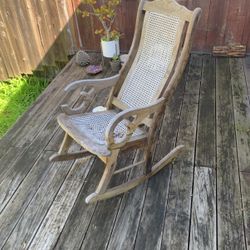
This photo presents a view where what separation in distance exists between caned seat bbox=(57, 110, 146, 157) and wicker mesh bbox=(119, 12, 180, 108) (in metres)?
0.20

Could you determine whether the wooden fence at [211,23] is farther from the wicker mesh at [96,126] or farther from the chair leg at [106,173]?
the chair leg at [106,173]

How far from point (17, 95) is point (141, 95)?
2457mm

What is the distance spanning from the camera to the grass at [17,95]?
3.35 metres

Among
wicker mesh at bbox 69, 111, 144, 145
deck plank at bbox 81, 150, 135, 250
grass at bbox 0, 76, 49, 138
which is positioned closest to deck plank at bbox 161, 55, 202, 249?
deck plank at bbox 81, 150, 135, 250

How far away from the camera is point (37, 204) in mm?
1700

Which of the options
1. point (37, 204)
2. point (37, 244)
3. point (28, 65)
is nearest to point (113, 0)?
point (28, 65)

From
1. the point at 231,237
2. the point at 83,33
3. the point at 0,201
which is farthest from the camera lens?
the point at 83,33

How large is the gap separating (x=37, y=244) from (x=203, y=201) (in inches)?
37.7

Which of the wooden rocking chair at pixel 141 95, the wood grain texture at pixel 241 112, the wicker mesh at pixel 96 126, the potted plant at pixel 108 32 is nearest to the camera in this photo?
the wooden rocking chair at pixel 141 95

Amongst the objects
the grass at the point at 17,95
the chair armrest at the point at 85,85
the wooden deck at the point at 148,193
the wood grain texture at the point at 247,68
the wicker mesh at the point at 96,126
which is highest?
the chair armrest at the point at 85,85

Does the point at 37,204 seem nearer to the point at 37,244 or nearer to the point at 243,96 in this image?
the point at 37,244

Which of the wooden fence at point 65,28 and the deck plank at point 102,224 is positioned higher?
the wooden fence at point 65,28

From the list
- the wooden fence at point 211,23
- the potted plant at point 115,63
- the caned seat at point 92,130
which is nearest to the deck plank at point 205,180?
the caned seat at point 92,130

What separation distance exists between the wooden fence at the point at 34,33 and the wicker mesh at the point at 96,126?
1.93 m
